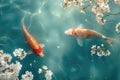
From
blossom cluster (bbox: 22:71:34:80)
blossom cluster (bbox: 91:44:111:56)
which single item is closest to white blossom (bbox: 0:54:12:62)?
blossom cluster (bbox: 22:71:34:80)

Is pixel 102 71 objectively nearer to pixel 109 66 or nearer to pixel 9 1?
pixel 109 66

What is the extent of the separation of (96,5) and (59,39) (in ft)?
5.14

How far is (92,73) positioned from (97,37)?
3.53 ft

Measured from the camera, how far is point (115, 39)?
10727 mm

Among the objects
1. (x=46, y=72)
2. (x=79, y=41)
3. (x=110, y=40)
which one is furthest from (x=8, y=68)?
(x=110, y=40)

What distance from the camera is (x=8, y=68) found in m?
9.96

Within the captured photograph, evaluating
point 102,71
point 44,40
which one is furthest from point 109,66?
point 44,40

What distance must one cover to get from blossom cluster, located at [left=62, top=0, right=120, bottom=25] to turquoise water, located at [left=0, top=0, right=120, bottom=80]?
169mm

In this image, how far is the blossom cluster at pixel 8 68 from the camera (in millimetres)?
9875

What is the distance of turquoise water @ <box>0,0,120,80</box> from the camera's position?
1041cm

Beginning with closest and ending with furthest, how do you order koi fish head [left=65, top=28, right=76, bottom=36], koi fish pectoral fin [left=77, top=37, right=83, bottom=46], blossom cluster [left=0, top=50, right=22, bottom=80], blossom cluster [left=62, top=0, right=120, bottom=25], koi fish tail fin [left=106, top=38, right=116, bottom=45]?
blossom cluster [left=0, top=50, right=22, bottom=80]
koi fish head [left=65, top=28, right=76, bottom=36]
koi fish pectoral fin [left=77, top=37, right=83, bottom=46]
koi fish tail fin [left=106, top=38, right=116, bottom=45]
blossom cluster [left=62, top=0, right=120, bottom=25]

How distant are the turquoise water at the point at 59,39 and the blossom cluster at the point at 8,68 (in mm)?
192

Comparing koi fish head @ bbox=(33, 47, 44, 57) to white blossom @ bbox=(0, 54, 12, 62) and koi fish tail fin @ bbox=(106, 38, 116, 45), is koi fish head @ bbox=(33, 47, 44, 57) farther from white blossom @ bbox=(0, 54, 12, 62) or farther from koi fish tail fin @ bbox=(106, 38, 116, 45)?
koi fish tail fin @ bbox=(106, 38, 116, 45)

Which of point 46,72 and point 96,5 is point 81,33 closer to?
point 96,5
